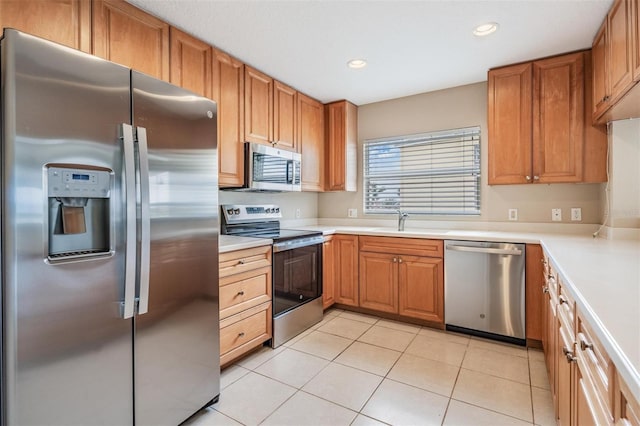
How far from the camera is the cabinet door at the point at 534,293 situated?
247 cm

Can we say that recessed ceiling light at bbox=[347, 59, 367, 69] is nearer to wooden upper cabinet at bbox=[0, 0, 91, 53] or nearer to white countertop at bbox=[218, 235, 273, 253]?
white countertop at bbox=[218, 235, 273, 253]

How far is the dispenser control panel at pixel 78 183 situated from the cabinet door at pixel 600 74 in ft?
9.55

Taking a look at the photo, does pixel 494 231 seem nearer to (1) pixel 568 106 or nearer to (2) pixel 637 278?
(1) pixel 568 106

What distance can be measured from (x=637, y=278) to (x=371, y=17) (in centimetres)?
195

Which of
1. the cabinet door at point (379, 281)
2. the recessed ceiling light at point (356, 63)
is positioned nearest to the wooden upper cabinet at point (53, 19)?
the recessed ceiling light at point (356, 63)

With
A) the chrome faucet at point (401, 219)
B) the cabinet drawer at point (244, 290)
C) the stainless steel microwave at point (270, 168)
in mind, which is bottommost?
the cabinet drawer at point (244, 290)

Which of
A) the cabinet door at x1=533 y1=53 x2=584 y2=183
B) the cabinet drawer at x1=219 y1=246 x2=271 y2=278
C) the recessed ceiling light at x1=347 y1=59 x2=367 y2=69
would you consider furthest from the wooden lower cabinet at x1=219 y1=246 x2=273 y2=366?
A: the cabinet door at x1=533 y1=53 x2=584 y2=183

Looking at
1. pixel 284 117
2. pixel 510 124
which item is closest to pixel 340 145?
pixel 284 117

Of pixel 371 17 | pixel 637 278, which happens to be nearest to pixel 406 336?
pixel 637 278

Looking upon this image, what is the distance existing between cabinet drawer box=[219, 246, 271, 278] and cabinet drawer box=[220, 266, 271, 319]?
0.12ft

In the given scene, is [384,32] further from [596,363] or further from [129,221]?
[596,363]

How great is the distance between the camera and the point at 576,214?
2807 millimetres

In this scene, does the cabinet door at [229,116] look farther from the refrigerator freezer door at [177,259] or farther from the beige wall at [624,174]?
the beige wall at [624,174]

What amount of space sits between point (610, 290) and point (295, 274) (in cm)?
216
